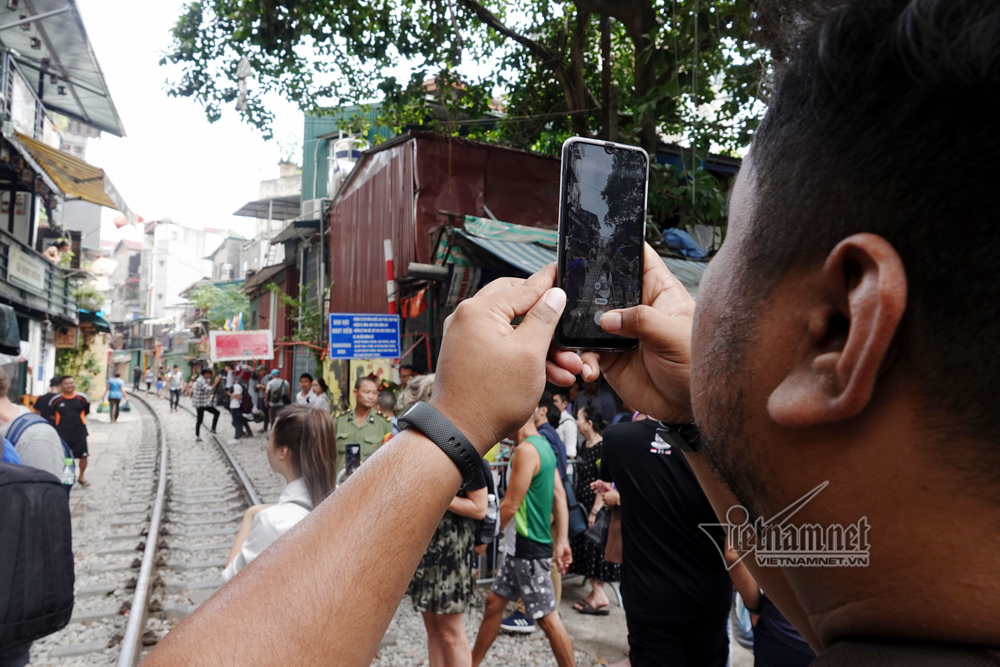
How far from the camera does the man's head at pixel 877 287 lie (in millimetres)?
615

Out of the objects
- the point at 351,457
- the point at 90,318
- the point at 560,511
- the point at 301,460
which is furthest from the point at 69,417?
the point at 90,318

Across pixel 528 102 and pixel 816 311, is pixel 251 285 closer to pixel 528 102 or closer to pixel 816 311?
pixel 528 102

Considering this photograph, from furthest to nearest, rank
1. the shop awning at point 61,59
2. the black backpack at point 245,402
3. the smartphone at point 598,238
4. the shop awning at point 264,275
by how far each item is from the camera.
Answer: the shop awning at point 264,275 → the black backpack at point 245,402 → the shop awning at point 61,59 → the smartphone at point 598,238

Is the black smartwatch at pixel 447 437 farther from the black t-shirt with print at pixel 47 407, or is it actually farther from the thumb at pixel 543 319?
the black t-shirt with print at pixel 47 407

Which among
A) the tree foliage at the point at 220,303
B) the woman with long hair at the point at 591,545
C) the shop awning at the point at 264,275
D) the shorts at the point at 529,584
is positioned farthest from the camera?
the tree foliage at the point at 220,303

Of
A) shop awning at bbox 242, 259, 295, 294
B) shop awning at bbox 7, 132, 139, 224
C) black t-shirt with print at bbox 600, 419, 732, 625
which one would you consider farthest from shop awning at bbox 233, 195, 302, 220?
black t-shirt with print at bbox 600, 419, 732, 625

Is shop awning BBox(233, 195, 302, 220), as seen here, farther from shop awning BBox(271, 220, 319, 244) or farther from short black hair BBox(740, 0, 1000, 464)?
short black hair BBox(740, 0, 1000, 464)

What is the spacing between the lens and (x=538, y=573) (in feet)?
14.7

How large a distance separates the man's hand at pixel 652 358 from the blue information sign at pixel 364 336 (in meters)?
9.92

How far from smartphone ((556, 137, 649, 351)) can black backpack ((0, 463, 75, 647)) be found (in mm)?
2551

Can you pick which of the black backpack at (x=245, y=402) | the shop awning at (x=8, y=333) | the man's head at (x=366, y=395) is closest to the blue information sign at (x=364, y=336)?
the man's head at (x=366, y=395)

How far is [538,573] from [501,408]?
378cm

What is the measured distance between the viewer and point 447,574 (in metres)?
4.12

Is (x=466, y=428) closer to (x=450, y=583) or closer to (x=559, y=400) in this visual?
(x=450, y=583)
